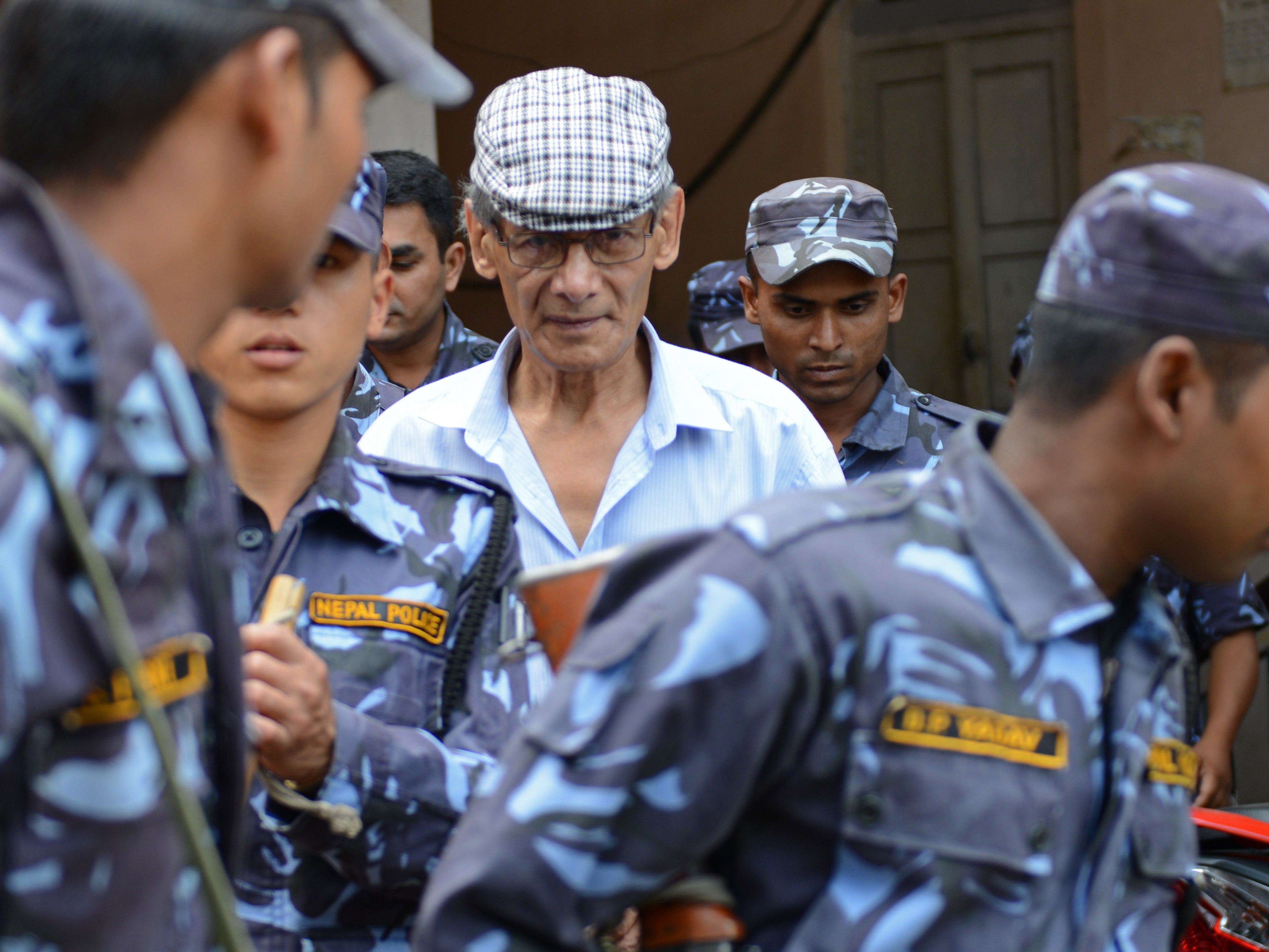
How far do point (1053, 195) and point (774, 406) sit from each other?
4.95 meters

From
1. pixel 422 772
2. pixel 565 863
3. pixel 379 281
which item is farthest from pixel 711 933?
pixel 379 281

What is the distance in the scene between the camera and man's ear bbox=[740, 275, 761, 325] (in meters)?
3.62

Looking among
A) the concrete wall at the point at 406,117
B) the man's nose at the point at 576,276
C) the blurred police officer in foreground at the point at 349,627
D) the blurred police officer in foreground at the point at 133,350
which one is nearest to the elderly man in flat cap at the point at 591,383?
the man's nose at the point at 576,276

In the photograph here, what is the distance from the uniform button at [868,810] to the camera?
1151 millimetres

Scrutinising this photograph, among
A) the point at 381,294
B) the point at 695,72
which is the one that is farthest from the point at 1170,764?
the point at 695,72

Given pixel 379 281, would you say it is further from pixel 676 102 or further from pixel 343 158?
pixel 676 102

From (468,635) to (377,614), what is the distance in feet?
0.38

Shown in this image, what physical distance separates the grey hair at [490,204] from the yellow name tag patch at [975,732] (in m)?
1.30

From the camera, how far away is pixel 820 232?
3.34 meters

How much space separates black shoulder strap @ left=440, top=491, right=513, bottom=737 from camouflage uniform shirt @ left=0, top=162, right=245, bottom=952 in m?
0.78

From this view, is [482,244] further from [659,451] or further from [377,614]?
[377,614]

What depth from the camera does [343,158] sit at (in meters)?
1.06

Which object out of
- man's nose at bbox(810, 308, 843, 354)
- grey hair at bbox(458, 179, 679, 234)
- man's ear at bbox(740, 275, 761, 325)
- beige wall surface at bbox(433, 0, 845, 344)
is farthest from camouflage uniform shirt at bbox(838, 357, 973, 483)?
beige wall surface at bbox(433, 0, 845, 344)

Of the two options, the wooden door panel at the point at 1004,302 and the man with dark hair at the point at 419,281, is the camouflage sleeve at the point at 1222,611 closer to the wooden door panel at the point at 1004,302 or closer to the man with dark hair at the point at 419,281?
the man with dark hair at the point at 419,281
